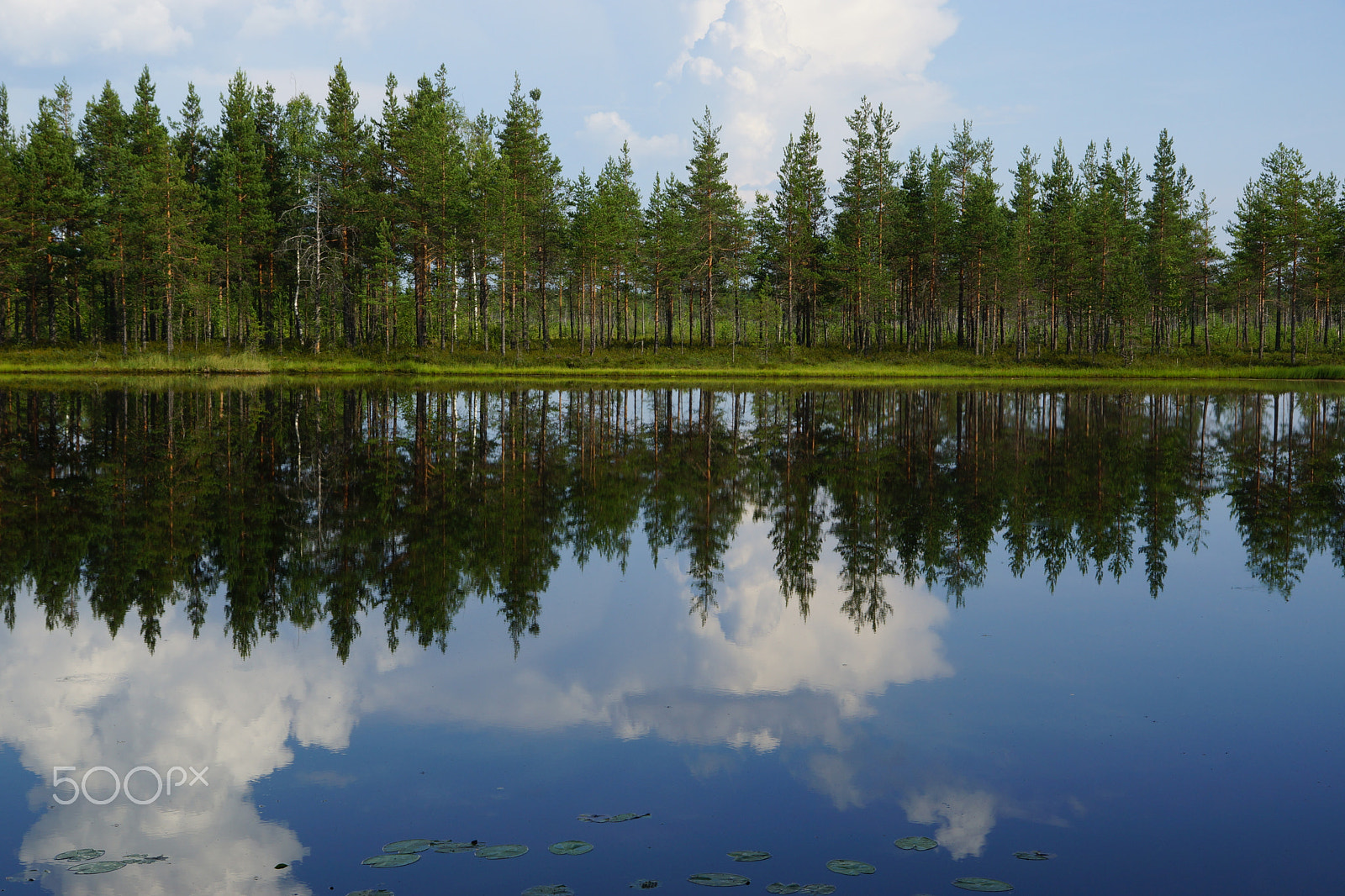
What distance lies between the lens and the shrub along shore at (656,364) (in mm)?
60838

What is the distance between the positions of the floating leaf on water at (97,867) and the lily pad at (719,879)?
3258mm

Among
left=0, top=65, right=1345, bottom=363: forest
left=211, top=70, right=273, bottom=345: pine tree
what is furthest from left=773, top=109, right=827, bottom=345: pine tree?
left=211, top=70, right=273, bottom=345: pine tree

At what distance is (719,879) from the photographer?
4.98 metres

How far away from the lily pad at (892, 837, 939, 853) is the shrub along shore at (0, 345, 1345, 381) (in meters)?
55.5

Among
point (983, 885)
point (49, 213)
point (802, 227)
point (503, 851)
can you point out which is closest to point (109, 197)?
point (49, 213)

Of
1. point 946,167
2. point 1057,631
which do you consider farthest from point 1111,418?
point 946,167

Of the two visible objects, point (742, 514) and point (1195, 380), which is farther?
point (1195, 380)

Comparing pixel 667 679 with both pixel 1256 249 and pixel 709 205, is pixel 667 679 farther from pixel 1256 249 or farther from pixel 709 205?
pixel 1256 249

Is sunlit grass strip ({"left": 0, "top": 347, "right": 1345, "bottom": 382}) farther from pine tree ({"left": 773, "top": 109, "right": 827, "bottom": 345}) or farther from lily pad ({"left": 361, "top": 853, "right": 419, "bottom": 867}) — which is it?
lily pad ({"left": 361, "top": 853, "right": 419, "bottom": 867})

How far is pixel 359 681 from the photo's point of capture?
7.76 metres

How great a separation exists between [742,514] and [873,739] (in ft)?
29.2

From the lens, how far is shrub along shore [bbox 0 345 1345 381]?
6084 cm

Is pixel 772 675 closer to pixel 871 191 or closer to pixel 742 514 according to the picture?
pixel 742 514

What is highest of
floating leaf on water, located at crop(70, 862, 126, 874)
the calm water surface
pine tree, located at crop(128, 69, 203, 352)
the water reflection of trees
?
pine tree, located at crop(128, 69, 203, 352)
